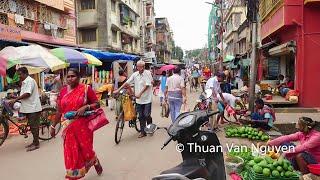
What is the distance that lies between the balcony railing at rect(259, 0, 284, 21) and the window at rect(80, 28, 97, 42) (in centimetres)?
1728

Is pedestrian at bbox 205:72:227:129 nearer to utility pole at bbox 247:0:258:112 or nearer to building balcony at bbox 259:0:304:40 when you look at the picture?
utility pole at bbox 247:0:258:112

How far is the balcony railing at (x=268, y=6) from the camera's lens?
51.8 feet

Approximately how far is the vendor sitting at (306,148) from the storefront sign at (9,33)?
11821 mm

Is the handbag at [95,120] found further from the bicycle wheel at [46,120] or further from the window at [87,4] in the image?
the window at [87,4]

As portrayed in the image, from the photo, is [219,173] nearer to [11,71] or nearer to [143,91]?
[143,91]

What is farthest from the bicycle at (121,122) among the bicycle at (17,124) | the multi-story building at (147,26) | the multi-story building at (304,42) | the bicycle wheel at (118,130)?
the multi-story building at (147,26)

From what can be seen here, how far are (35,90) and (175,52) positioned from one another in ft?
391

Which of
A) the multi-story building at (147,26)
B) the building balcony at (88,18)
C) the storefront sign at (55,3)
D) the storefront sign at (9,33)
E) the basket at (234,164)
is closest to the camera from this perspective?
the basket at (234,164)

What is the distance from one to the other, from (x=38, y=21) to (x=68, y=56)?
5654 mm

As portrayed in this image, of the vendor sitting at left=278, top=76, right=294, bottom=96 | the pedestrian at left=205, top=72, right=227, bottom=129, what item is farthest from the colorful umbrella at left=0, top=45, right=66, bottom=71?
the vendor sitting at left=278, top=76, right=294, bottom=96

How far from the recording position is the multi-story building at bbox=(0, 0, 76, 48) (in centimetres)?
1685

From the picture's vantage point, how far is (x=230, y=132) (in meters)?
9.48

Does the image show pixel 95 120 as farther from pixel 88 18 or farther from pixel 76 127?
pixel 88 18

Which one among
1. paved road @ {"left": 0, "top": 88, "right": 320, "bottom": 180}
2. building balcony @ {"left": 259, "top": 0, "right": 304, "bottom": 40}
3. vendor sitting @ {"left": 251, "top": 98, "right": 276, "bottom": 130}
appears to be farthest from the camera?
building balcony @ {"left": 259, "top": 0, "right": 304, "bottom": 40}
